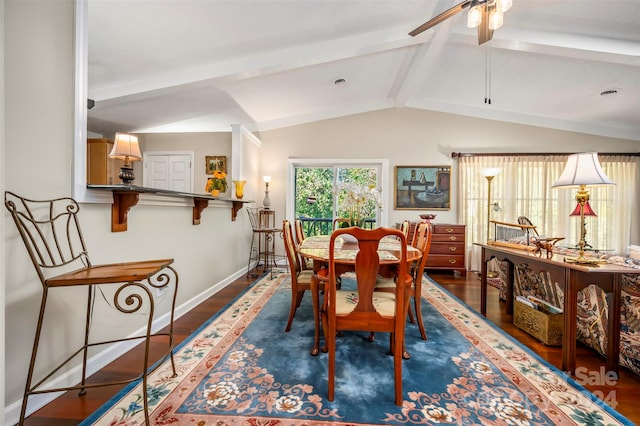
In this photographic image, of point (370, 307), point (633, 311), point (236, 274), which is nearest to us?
point (370, 307)

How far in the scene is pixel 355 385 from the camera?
1.51 metres

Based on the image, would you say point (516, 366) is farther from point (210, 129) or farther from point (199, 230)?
point (210, 129)

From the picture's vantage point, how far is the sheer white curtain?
465 centimetres

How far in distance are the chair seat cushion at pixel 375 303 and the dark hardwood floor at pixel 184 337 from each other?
119 centimetres

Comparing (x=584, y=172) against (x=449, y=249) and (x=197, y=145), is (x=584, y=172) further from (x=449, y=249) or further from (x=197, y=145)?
(x=197, y=145)

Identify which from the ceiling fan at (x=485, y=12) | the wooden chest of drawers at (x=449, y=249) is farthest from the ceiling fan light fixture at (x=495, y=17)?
the wooden chest of drawers at (x=449, y=249)

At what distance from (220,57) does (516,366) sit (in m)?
3.82

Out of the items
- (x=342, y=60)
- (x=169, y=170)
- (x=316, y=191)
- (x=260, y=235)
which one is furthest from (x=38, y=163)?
(x=316, y=191)

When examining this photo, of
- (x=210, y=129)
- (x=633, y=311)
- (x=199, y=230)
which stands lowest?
(x=633, y=311)

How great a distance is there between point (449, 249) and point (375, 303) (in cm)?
323

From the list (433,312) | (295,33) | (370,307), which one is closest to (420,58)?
(295,33)

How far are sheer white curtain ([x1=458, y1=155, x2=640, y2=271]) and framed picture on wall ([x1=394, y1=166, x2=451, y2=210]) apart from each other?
26cm

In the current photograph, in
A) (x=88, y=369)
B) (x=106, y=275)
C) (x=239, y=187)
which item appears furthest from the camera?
(x=239, y=187)

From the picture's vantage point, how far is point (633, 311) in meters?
1.61
